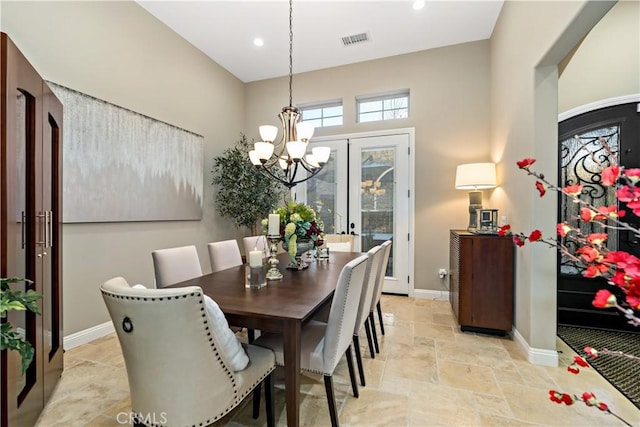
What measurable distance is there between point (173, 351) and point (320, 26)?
379 centimetres

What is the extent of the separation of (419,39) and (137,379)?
178 inches

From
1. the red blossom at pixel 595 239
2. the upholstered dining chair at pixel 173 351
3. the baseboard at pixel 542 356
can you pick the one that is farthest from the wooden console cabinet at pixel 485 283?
the upholstered dining chair at pixel 173 351

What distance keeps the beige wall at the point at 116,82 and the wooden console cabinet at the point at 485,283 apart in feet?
11.0

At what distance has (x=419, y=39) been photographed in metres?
3.92

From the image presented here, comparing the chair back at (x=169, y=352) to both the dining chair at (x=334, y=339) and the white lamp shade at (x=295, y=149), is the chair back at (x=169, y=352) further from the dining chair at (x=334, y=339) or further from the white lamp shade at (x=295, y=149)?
the white lamp shade at (x=295, y=149)

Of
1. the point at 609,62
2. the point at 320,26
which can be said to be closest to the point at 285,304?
the point at 320,26

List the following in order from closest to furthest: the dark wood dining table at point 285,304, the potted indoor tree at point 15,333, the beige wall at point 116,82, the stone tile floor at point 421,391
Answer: the potted indoor tree at point 15,333 < the dark wood dining table at point 285,304 < the stone tile floor at point 421,391 < the beige wall at point 116,82

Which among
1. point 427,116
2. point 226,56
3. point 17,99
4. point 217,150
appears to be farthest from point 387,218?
point 17,99

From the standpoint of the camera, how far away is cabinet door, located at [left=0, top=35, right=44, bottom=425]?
55.6 inches

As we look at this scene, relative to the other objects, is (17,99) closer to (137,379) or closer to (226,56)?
(137,379)

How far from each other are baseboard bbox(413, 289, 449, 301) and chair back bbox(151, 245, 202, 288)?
3.03m

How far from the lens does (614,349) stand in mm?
2539

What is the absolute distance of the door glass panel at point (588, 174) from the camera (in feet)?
9.43

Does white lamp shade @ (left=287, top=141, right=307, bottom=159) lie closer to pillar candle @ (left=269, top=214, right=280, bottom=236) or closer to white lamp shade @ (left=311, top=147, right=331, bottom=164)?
white lamp shade @ (left=311, top=147, right=331, bottom=164)
